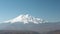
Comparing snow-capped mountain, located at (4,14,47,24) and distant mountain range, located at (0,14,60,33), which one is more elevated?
snow-capped mountain, located at (4,14,47,24)

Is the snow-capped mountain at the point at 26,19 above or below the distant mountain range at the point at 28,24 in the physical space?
above

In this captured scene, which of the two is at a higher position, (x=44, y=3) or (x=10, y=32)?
(x=44, y=3)

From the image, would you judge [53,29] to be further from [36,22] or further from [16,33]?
[16,33]

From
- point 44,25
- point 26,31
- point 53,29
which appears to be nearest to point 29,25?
point 26,31

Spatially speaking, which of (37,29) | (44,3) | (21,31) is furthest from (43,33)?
(44,3)

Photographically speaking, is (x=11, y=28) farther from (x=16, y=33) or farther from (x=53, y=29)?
(x=53, y=29)

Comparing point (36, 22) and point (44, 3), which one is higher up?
point (44, 3)

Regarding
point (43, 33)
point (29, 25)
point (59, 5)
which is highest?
point (59, 5)
